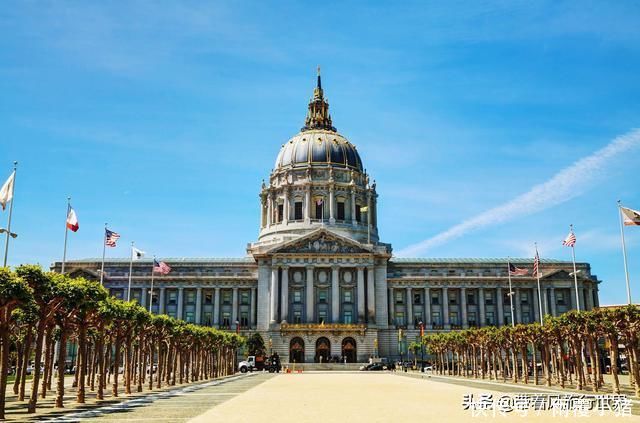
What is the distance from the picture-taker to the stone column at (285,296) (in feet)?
388

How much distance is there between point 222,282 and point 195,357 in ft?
159

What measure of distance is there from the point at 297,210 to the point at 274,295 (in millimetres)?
27796

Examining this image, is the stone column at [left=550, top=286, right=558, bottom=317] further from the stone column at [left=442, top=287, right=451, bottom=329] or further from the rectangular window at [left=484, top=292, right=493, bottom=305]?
Answer: the stone column at [left=442, top=287, right=451, bottom=329]

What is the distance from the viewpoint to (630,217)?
51938 mm

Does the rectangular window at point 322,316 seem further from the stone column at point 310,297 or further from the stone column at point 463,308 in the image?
the stone column at point 463,308

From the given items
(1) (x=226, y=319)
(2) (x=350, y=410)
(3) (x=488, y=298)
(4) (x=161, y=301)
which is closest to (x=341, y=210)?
(1) (x=226, y=319)

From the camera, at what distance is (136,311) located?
1959 inches

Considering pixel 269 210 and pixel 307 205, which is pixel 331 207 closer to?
pixel 307 205

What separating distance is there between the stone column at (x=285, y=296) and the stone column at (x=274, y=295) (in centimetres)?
113

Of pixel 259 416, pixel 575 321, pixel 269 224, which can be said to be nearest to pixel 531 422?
pixel 259 416

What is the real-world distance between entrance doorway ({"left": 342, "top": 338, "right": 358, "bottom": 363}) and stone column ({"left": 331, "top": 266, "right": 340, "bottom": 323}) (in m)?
4.51

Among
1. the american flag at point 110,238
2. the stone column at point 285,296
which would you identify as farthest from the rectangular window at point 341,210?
the american flag at point 110,238

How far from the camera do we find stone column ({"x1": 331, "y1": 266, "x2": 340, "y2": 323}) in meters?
119

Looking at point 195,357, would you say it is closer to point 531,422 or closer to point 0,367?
point 0,367
